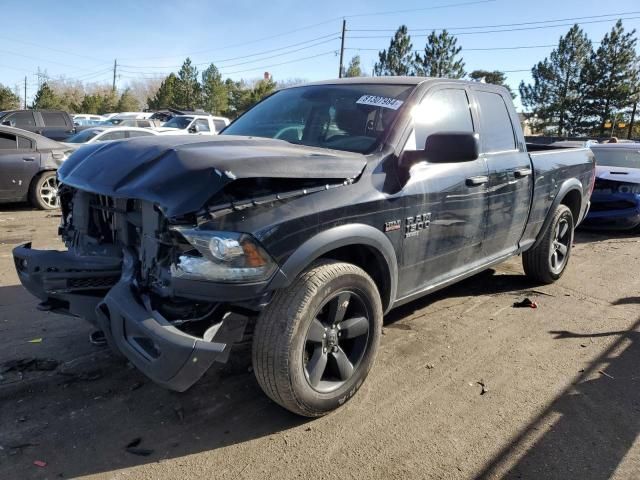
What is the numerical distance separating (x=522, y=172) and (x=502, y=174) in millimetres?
385

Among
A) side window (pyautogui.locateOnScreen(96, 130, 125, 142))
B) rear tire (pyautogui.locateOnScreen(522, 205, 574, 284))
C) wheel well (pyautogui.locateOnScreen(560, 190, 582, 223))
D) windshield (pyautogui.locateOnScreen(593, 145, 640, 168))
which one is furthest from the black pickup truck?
side window (pyautogui.locateOnScreen(96, 130, 125, 142))

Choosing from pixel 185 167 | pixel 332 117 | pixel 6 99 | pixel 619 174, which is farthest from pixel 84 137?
pixel 6 99

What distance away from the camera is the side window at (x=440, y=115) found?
3.41 m

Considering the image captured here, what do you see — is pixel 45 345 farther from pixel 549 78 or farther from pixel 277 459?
pixel 549 78

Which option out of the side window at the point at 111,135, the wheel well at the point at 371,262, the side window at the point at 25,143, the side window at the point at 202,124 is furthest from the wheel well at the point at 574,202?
the side window at the point at 202,124

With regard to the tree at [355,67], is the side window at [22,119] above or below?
below

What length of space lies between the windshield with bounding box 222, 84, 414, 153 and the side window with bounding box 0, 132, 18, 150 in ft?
20.4

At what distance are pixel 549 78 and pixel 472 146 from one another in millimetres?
50320

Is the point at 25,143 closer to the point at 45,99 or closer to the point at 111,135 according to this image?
the point at 111,135

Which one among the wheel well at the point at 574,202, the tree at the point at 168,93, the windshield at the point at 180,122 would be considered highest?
the tree at the point at 168,93

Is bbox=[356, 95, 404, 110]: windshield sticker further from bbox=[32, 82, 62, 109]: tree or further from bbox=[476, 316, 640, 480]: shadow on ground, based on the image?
bbox=[32, 82, 62, 109]: tree

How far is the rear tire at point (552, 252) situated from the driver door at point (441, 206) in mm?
1497

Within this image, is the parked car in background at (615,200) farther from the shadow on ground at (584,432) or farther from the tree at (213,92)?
the tree at (213,92)

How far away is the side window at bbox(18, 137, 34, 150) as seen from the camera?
856 cm
